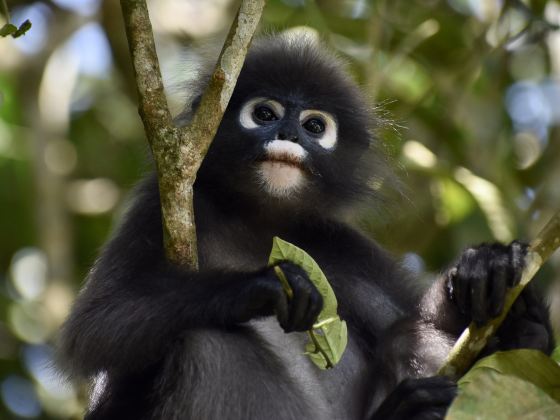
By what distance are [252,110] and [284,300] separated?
158 centimetres

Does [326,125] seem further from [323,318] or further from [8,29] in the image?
[8,29]

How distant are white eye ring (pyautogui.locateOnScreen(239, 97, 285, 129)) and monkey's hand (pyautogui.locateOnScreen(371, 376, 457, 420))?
1646 millimetres

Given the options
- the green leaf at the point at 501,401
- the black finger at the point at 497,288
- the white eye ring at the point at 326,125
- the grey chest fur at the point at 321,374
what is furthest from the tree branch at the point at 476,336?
the white eye ring at the point at 326,125

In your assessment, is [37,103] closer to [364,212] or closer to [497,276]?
[364,212]

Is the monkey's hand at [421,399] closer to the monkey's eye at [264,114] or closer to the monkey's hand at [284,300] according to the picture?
the monkey's hand at [284,300]

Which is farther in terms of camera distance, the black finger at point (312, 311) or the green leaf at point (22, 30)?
the green leaf at point (22, 30)

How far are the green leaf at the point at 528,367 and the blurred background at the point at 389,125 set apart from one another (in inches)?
102

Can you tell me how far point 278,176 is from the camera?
5613mm

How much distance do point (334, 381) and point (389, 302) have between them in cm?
58

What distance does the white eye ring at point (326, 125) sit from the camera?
5887mm

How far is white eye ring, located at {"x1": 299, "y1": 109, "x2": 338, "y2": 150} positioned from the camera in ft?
19.3

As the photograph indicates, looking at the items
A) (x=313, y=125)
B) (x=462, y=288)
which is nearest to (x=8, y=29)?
(x=313, y=125)

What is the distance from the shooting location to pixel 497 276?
4.57 meters

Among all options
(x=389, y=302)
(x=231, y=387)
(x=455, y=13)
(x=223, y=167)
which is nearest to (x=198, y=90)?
(x=223, y=167)
